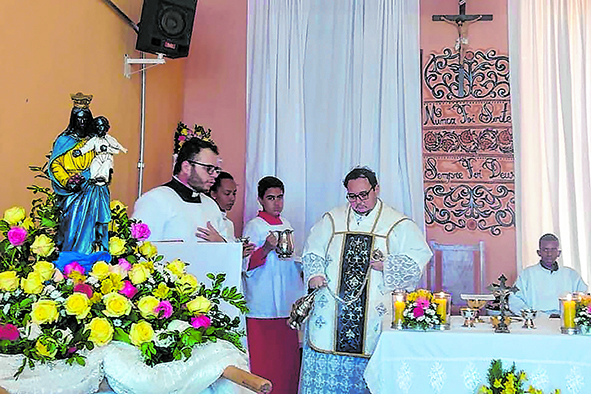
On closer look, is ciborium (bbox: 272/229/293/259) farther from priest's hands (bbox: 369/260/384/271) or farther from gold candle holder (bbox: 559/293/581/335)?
gold candle holder (bbox: 559/293/581/335)

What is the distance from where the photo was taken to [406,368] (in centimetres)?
348

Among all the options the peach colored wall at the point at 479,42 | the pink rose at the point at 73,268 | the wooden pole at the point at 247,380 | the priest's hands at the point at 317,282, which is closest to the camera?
the wooden pole at the point at 247,380

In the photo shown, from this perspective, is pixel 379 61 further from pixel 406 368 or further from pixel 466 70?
pixel 406 368

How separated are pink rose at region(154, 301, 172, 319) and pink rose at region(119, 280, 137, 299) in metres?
0.09

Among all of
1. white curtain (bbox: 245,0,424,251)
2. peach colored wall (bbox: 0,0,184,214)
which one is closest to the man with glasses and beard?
peach colored wall (bbox: 0,0,184,214)

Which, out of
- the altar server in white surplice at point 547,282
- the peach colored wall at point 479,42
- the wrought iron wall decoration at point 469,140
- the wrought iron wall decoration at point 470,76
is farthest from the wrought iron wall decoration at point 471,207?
the wrought iron wall decoration at point 470,76

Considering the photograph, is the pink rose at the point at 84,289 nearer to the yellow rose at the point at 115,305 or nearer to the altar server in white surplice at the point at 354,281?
the yellow rose at the point at 115,305

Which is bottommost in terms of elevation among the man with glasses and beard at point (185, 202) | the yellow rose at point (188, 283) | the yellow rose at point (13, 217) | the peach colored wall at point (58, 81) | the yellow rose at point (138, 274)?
the yellow rose at point (188, 283)

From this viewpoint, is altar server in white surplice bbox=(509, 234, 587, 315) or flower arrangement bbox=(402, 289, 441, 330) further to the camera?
altar server in white surplice bbox=(509, 234, 587, 315)

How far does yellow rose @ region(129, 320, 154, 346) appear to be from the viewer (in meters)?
1.63

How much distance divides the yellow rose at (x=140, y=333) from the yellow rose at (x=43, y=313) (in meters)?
0.18

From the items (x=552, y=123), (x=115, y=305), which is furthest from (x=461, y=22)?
(x=115, y=305)

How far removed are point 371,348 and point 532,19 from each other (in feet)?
10.0

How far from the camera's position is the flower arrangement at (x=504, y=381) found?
3312 millimetres
